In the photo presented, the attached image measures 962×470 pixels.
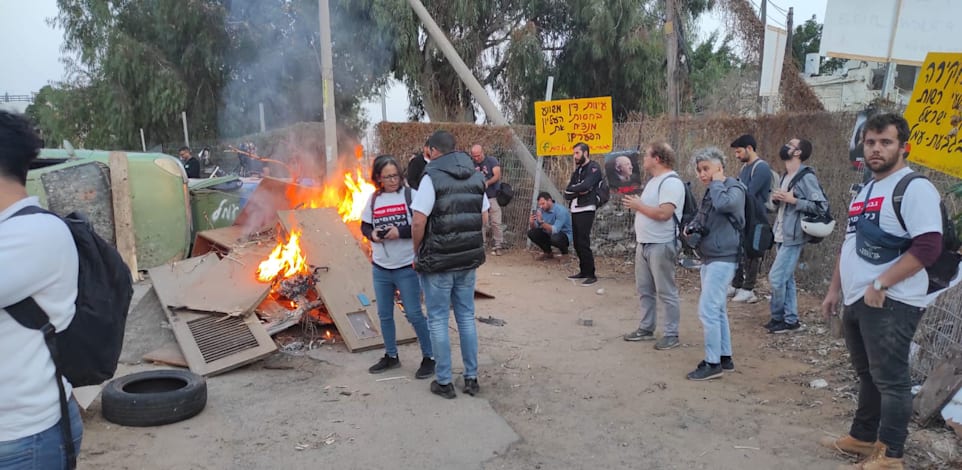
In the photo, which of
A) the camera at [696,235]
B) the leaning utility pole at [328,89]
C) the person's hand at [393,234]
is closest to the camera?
the person's hand at [393,234]

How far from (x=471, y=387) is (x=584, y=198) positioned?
453 centimetres

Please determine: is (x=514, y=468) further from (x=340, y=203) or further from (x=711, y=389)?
(x=340, y=203)

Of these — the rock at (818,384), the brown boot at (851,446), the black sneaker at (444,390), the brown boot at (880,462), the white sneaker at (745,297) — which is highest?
the brown boot at (880,462)

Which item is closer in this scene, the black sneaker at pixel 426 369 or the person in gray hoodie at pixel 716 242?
the person in gray hoodie at pixel 716 242

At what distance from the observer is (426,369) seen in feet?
16.8

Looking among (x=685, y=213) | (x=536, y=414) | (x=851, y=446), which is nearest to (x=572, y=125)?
(x=685, y=213)

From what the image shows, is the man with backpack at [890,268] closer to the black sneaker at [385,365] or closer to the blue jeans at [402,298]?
the blue jeans at [402,298]

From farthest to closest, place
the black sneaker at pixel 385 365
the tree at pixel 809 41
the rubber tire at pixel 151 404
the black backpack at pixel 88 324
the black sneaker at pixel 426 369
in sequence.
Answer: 1. the tree at pixel 809 41
2. the black sneaker at pixel 385 365
3. the black sneaker at pixel 426 369
4. the rubber tire at pixel 151 404
5. the black backpack at pixel 88 324

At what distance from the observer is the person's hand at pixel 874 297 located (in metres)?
3.14

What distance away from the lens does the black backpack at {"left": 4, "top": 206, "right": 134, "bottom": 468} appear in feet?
6.13

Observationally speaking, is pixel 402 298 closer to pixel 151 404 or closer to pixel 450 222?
pixel 450 222

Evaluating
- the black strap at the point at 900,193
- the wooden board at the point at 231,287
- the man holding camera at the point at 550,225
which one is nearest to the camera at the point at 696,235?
the black strap at the point at 900,193

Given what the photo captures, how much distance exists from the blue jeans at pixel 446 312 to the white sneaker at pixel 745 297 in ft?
14.0

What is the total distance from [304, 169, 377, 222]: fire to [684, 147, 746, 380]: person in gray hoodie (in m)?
4.17
